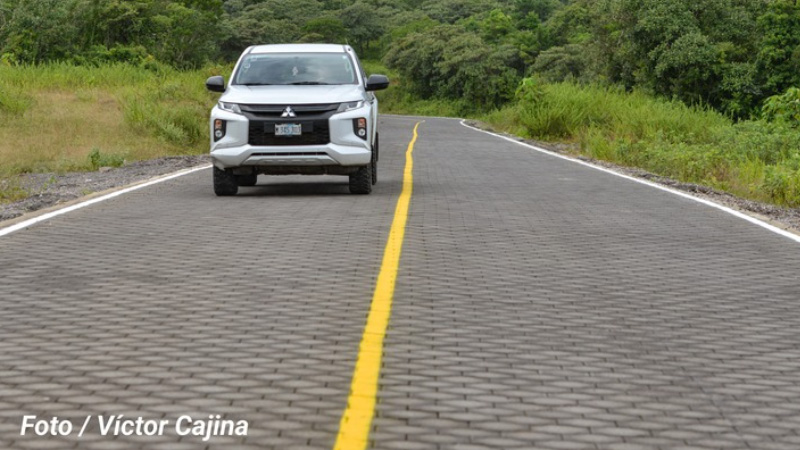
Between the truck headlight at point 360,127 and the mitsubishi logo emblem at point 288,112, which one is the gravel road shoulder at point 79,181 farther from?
the truck headlight at point 360,127

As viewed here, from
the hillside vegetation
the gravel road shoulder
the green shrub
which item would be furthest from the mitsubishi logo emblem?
the green shrub

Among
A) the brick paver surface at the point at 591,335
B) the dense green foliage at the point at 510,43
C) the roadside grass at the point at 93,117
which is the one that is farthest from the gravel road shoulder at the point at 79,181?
the dense green foliage at the point at 510,43

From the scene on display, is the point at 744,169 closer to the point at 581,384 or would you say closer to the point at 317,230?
the point at 317,230

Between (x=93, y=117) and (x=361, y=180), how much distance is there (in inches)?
716

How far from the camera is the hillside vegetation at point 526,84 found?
2634 cm

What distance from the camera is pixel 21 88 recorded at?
3628cm

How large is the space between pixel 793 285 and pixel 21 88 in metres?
30.9

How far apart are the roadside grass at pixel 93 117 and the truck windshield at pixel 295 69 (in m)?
3.59

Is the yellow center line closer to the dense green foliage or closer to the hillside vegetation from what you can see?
the hillside vegetation

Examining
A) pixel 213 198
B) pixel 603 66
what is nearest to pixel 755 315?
pixel 213 198

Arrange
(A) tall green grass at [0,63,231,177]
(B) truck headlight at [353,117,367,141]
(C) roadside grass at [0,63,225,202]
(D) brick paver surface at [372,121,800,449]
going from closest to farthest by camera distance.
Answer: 1. (D) brick paver surface at [372,121,800,449]
2. (B) truck headlight at [353,117,367,141]
3. (C) roadside grass at [0,63,225,202]
4. (A) tall green grass at [0,63,231,177]

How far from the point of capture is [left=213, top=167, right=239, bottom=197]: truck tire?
15555mm

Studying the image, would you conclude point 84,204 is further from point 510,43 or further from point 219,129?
point 510,43

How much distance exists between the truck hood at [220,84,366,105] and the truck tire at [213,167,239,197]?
0.93 meters
